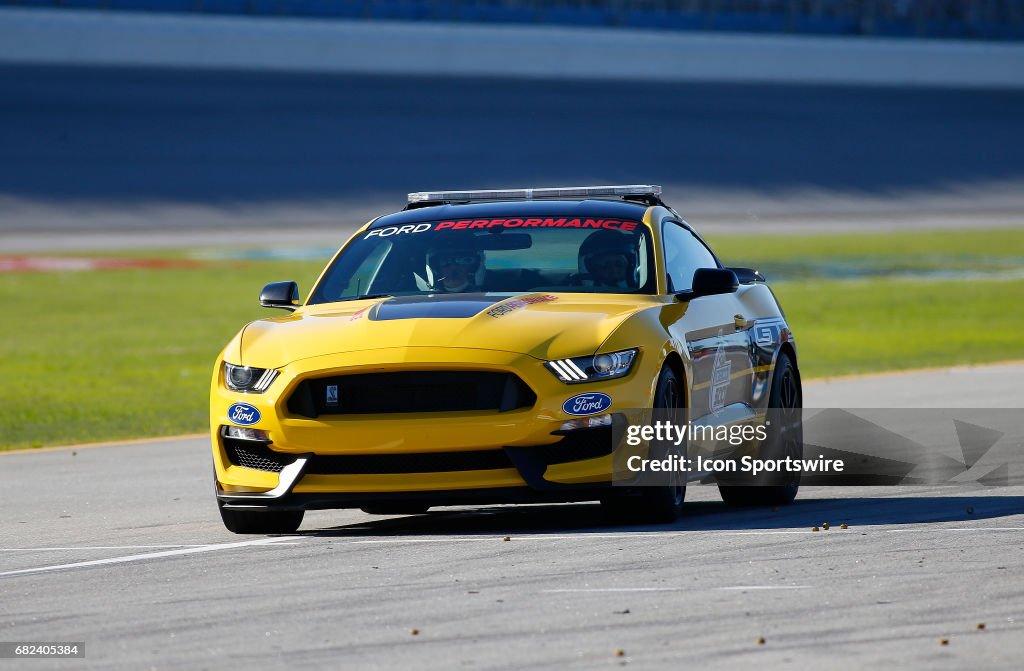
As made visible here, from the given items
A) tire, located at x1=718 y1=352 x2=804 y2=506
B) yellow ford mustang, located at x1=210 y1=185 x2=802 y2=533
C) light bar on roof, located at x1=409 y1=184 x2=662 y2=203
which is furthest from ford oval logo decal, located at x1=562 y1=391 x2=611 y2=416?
light bar on roof, located at x1=409 y1=184 x2=662 y2=203

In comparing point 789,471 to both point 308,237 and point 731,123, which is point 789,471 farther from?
point 731,123

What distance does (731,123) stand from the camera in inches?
2301

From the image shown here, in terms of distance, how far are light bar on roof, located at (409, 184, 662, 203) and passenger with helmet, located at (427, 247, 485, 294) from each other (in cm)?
65

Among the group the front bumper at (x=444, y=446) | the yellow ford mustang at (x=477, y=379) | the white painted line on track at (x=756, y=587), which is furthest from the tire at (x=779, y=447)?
the white painted line on track at (x=756, y=587)

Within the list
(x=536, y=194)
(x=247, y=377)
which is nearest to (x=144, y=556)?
(x=247, y=377)

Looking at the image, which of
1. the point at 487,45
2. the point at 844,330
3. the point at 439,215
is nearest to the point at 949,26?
the point at 487,45

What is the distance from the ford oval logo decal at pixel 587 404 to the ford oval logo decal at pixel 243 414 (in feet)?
4.46

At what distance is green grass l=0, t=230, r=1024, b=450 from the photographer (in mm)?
17359

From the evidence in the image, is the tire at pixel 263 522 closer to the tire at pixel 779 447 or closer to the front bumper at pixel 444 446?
the front bumper at pixel 444 446

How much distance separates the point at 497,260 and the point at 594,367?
4.64ft

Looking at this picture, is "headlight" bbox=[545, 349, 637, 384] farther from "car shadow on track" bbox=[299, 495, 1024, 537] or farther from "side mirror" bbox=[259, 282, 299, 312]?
"side mirror" bbox=[259, 282, 299, 312]

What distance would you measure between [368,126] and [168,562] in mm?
47966

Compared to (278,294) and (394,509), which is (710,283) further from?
(278,294)

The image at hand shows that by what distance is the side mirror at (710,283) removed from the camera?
8570 millimetres
